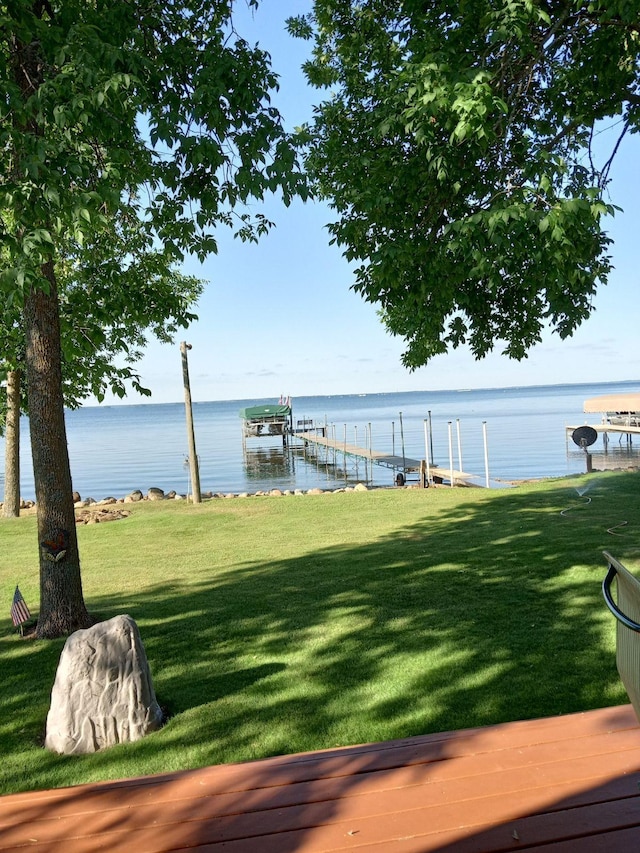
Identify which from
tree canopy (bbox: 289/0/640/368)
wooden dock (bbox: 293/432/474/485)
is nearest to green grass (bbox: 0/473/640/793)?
tree canopy (bbox: 289/0/640/368)

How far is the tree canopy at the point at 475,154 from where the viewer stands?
17.1 ft

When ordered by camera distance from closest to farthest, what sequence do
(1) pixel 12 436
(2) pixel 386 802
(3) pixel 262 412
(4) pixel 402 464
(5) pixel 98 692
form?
(2) pixel 386 802 < (5) pixel 98 692 < (1) pixel 12 436 < (4) pixel 402 464 < (3) pixel 262 412

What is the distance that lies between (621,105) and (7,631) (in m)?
7.49

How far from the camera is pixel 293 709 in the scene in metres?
4.02

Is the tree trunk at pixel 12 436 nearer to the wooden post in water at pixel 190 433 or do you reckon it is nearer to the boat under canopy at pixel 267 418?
the wooden post in water at pixel 190 433

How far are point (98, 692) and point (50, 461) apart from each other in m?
2.28

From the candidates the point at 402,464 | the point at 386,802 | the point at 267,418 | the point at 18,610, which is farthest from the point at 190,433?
the point at 267,418

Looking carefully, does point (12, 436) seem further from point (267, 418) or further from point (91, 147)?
point (267, 418)

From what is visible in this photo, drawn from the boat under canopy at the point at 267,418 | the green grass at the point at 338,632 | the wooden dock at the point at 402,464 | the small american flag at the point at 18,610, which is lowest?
the wooden dock at the point at 402,464

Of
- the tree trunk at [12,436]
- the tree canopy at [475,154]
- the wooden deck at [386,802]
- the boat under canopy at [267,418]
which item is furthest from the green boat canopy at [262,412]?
the wooden deck at [386,802]

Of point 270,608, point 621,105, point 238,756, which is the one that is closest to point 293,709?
point 238,756

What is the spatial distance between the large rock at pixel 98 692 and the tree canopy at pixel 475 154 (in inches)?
135

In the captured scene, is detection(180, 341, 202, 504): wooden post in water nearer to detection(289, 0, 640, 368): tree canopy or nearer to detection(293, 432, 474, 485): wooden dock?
detection(289, 0, 640, 368): tree canopy

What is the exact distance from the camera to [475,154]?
5836 millimetres
